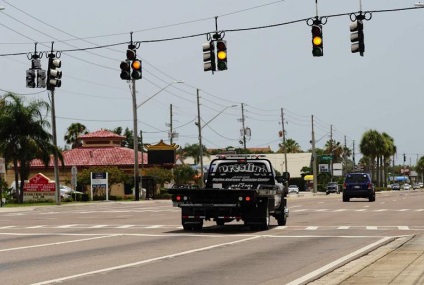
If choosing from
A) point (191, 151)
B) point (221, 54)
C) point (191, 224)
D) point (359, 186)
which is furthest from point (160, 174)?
point (191, 224)

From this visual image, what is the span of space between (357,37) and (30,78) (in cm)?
1261

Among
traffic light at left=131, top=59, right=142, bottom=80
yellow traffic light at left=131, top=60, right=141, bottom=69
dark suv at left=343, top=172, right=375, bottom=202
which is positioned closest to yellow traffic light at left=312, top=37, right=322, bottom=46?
traffic light at left=131, top=59, right=142, bottom=80

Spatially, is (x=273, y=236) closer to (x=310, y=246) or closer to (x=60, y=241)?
(x=310, y=246)

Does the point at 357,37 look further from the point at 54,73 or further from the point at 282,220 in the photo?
the point at 54,73

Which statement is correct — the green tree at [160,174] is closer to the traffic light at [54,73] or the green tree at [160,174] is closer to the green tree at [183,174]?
the green tree at [183,174]

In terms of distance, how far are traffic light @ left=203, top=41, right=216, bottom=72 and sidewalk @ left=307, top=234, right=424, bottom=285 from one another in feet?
43.7

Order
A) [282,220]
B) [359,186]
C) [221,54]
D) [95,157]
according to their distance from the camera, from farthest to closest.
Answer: [95,157] < [359,186] < [221,54] < [282,220]

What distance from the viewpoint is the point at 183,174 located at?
10644 cm

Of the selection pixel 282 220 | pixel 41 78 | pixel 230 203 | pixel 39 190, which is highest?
pixel 41 78

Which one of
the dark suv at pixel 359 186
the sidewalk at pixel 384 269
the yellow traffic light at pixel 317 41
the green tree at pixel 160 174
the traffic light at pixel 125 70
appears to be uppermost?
the yellow traffic light at pixel 317 41

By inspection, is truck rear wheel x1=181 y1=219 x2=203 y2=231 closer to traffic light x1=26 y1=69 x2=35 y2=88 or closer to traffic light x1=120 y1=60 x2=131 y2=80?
traffic light x1=120 y1=60 x2=131 y2=80

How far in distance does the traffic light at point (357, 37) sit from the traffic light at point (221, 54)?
4.30 m

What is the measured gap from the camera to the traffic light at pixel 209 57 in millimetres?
32287

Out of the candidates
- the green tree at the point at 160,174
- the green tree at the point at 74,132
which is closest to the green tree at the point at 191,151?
the green tree at the point at 74,132
